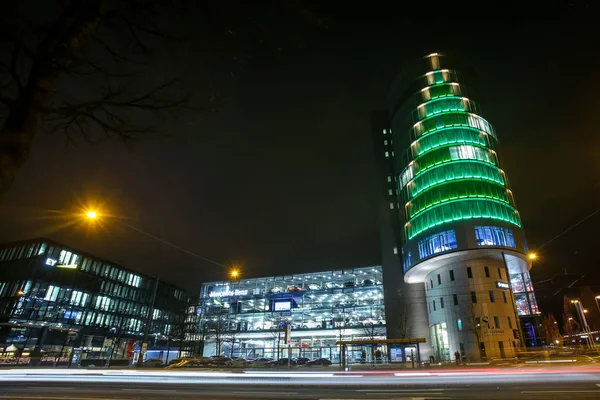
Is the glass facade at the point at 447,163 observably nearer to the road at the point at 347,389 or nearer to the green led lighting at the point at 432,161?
the green led lighting at the point at 432,161

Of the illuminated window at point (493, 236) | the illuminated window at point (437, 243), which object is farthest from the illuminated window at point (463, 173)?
the illuminated window at point (437, 243)

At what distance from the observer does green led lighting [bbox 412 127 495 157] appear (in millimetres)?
66062

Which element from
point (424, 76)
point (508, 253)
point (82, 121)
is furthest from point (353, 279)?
point (82, 121)

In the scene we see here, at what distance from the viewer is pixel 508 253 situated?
5653 cm

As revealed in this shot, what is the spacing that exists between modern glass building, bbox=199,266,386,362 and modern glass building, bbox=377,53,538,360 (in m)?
19.1

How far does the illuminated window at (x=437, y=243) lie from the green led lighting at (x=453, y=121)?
2304 cm

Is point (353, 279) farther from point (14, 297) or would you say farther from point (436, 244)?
point (14, 297)

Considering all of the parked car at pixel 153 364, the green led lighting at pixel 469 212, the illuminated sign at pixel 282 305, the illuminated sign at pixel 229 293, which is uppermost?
the green led lighting at pixel 469 212

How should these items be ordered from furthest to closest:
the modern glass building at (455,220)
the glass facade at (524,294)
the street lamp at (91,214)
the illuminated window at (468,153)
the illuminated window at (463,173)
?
1. the glass facade at (524,294)
2. the illuminated window at (468,153)
3. the illuminated window at (463,173)
4. the modern glass building at (455,220)
5. the street lamp at (91,214)

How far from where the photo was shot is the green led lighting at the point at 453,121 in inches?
2666

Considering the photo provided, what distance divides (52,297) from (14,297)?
680cm

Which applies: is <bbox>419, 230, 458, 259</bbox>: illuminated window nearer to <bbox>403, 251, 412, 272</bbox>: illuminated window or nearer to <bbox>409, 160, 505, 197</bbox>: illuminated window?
<bbox>403, 251, 412, 272</bbox>: illuminated window

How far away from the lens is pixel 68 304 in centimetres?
7850

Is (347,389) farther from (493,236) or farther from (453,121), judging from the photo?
(453,121)
